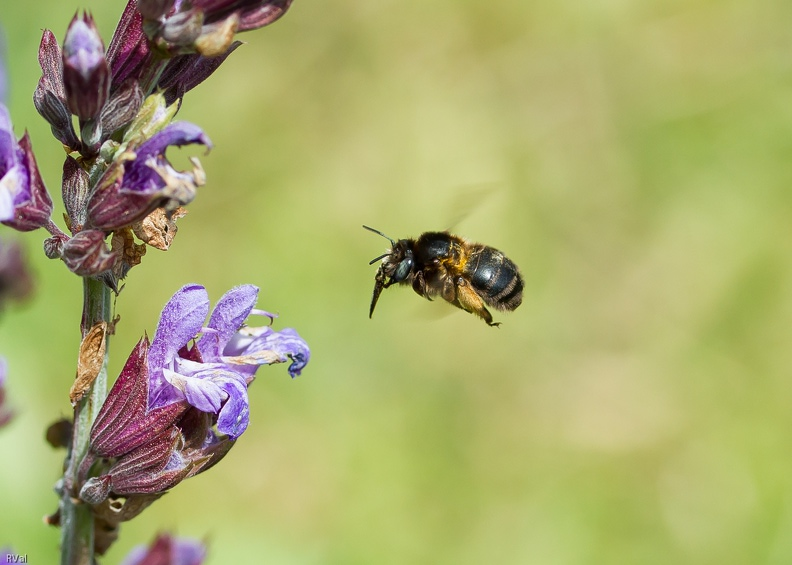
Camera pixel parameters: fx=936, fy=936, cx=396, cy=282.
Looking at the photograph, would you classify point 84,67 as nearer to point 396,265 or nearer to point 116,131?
point 116,131

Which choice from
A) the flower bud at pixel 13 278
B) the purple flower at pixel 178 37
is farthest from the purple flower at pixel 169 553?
the purple flower at pixel 178 37

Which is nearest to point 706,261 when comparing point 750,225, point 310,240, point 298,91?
point 750,225

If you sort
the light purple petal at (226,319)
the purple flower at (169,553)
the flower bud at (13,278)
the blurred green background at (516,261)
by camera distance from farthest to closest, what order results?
the blurred green background at (516,261)
the flower bud at (13,278)
the purple flower at (169,553)
the light purple petal at (226,319)

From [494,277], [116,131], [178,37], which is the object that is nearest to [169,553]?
[116,131]

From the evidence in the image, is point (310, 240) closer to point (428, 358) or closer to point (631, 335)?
point (428, 358)

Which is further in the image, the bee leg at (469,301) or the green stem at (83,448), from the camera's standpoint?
the bee leg at (469,301)

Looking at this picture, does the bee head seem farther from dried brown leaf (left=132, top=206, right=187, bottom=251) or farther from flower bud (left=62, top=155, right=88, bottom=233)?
flower bud (left=62, top=155, right=88, bottom=233)

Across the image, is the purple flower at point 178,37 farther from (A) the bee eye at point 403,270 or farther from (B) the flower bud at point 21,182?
(A) the bee eye at point 403,270
